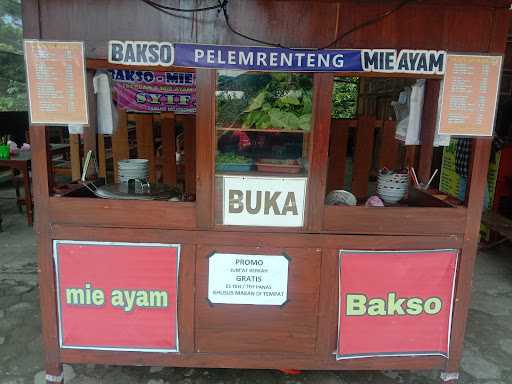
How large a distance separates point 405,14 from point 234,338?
2211mm

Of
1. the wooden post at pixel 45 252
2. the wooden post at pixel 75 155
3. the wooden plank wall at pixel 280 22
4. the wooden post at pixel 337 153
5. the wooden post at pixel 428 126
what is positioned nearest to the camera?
the wooden plank wall at pixel 280 22

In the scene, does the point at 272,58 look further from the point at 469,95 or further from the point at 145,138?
the point at 145,138

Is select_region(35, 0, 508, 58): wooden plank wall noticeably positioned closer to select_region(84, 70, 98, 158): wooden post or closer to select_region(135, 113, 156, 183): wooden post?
select_region(84, 70, 98, 158): wooden post

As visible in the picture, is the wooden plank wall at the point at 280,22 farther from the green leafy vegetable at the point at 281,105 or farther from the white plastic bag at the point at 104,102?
the white plastic bag at the point at 104,102

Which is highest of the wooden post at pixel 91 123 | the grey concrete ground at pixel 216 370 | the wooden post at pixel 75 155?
the wooden post at pixel 91 123

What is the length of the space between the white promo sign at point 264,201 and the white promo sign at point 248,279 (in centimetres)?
23

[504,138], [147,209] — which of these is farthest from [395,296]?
[504,138]

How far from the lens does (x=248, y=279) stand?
252cm

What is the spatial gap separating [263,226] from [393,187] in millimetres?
1155

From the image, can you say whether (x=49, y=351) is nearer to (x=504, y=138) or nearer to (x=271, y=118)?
(x=271, y=118)

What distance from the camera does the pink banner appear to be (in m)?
4.89

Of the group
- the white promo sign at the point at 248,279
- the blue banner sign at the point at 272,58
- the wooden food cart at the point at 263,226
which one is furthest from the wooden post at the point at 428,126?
the white promo sign at the point at 248,279

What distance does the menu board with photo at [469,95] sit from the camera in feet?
7.52

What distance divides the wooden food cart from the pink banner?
2540mm
